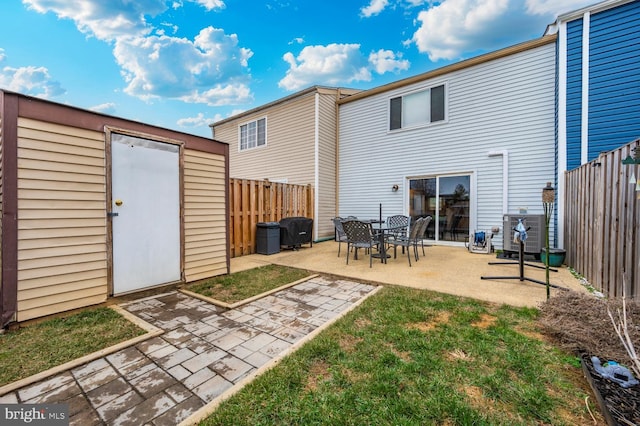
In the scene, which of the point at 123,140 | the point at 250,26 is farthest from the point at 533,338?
the point at 250,26

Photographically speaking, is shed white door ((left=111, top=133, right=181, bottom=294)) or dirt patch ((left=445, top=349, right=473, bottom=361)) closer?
dirt patch ((left=445, top=349, right=473, bottom=361))

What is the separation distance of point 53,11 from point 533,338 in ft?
37.8

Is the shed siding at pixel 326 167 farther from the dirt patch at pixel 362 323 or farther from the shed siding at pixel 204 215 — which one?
the dirt patch at pixel 362 323

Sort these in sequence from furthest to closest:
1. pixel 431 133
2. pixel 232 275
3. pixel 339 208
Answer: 1. pixel 339 208
2. pixel 431 133
3. pixel 232 275

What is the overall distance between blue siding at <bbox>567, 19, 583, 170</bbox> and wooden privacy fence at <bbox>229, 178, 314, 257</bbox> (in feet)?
23.1

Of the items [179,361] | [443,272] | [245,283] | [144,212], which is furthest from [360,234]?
[179,361]

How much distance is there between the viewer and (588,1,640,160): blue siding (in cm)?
513

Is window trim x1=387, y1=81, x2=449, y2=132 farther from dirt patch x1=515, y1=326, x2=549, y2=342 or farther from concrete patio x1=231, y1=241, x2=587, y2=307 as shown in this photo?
dirt patch x1=515, y1=326, x2=549, y2=342

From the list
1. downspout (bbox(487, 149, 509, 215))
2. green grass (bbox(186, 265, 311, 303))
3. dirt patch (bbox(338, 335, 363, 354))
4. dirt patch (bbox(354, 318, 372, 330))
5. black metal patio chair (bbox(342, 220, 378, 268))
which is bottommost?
green grass (bbox(186, 265, 311, 303))

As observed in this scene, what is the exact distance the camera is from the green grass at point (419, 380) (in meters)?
1.48

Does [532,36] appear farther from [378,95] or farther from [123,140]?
[123,140]

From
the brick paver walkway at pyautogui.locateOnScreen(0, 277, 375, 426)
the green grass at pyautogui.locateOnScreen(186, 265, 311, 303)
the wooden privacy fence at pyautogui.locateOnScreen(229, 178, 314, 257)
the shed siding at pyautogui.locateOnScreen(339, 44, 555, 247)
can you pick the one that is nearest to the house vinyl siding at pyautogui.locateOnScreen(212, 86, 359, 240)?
the wooden privacy fence at pyautogui.locateOnScreen(229, 178, 314, 257)

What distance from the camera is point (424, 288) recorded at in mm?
3820

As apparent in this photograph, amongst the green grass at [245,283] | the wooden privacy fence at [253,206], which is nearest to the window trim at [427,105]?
the wooden privacy fence at [253,206]
